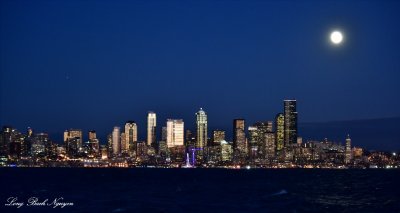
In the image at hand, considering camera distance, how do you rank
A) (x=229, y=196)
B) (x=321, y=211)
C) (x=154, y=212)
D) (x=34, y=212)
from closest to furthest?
(x=34, y=212) < (x=154, y=212) < (x=321, y=211) < (x=229, y=196)

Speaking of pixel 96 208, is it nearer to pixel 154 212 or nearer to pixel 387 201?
pixel 154 212

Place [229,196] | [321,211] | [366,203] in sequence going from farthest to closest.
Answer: [229,196] → [366,203] → [321,211]

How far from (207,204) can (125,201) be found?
1260 centimetres

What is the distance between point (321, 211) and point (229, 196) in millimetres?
27975

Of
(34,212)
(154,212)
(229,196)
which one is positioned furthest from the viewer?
(229,196)

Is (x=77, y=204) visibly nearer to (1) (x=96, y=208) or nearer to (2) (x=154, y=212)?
(1) (x=96, y=208)

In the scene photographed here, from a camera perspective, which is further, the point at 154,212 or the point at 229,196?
the point at 229,196

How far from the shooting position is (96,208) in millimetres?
87500

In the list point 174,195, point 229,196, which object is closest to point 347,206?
point 229,196

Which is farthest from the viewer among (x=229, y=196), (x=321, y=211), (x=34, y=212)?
(x=229, y=196)

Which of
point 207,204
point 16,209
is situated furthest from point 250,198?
point 16,209

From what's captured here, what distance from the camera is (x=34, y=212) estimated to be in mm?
79188

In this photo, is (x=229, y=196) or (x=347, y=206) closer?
(x=347, y=206)

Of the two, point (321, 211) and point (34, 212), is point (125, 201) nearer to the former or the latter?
point (34, 212)
